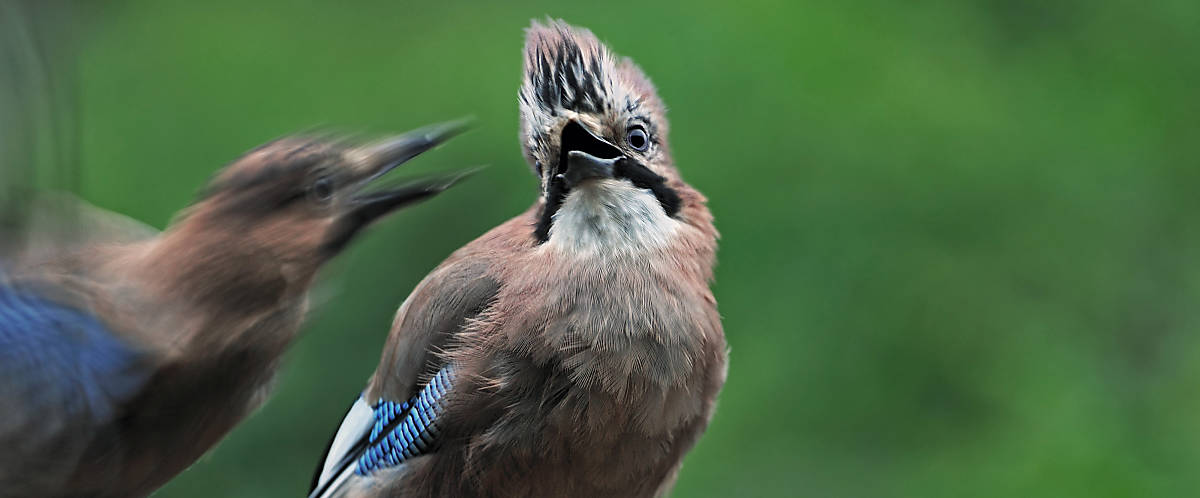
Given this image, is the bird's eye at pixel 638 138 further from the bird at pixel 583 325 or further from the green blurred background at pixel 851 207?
the green blurred background at pixel 851 207

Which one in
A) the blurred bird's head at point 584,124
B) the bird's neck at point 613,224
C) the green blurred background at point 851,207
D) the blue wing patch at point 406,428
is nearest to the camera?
the blurred bird's head at point 584,124

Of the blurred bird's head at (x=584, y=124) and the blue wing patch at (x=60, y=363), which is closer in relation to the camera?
the blurred bird's head at (x=584, y=124)

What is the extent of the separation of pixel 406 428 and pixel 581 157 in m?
0.69

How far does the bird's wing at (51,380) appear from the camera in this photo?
7.04 feet

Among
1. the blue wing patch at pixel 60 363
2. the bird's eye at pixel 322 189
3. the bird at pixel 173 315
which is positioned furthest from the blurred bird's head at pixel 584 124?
the blue wing patch at pixel 60 363

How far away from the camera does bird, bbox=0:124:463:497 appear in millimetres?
2188

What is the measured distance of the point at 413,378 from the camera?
2.50m

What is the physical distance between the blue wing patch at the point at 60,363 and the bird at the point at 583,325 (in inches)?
20.7

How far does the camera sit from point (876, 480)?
4211 mm

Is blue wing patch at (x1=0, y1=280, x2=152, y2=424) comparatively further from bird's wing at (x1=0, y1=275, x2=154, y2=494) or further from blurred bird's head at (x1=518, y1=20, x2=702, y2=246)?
blurred bird's head at (x1=518, y1=20, x2=702, y2=246)

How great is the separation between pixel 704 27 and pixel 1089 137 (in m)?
1.45

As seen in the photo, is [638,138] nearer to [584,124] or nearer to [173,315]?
[584,124]

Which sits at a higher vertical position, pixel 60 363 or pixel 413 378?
pixel 413 378

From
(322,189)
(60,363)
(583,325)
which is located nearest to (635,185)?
(583,325)
